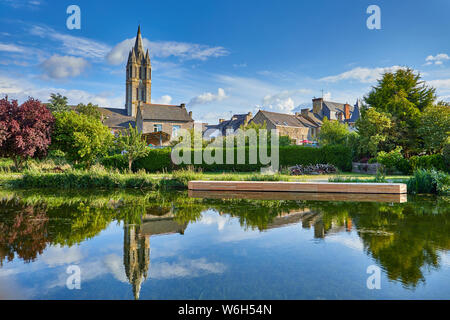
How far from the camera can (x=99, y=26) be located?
16.5 m

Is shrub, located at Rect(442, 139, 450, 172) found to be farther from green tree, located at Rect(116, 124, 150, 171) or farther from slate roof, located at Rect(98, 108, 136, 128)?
slate roof, located at Rect(98, 108, 136, 128)

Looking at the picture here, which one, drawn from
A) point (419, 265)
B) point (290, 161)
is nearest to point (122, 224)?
point (419, 265)

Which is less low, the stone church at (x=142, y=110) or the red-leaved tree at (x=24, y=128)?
the stone church at (x=142, y=110)

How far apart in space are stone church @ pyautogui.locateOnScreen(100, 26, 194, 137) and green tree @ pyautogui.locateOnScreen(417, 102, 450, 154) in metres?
24.0

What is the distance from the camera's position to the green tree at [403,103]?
72.6ft

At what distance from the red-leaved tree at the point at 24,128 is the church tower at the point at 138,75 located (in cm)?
6060

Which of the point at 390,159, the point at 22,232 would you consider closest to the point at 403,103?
the point at 390,159

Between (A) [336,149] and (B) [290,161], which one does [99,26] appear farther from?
(A) [336,149]

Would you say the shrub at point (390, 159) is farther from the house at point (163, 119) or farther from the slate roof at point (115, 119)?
the slate roof at point (115, 119)

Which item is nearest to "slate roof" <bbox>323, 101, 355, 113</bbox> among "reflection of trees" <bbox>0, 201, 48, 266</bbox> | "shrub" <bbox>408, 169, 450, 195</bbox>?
"shrub" <bbox>408, 169, 450, 195</bbox>

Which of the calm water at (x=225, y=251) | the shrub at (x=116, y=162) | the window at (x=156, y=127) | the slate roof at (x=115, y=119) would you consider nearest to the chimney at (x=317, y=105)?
the window at (x=156, y=127)

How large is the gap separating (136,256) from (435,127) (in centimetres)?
2187

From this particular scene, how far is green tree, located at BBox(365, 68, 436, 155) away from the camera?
2212cm

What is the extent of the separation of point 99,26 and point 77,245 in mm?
15061
